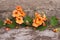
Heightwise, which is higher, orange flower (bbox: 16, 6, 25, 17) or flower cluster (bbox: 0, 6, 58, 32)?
orange flower (bbox: 16, 6, 25, 17)

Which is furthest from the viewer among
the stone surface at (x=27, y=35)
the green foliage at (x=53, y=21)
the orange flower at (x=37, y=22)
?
the green foliage at (x=53, y=21)

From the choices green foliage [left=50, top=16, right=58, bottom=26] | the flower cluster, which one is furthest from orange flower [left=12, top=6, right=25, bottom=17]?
green foliage [left=50, top=16, right=58, bottom=26]

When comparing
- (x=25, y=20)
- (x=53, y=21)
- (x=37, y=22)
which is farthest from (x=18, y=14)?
(x=53, y=21)

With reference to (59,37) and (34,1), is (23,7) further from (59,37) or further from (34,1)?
(59,37)

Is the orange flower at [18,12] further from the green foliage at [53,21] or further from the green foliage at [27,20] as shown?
the green foliage at [53,21]

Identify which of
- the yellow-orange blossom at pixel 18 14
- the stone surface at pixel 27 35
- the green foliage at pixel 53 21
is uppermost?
the yellow-orange blossom at pixel 18 14

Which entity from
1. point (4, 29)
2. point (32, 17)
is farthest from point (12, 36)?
point (32, 17)

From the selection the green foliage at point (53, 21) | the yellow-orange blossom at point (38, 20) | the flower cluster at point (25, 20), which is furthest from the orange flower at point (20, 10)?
the green foliage at point (53, 21)

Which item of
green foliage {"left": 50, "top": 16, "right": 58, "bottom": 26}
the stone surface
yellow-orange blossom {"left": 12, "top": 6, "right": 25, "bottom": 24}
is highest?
yellow-orange blossom {"left": 12, "top": 6, "right": 25, "bottom": 24}

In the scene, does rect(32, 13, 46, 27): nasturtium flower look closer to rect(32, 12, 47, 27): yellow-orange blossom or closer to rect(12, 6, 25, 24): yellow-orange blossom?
rect(32, 12, 47, 27): yellow-orange blossom
